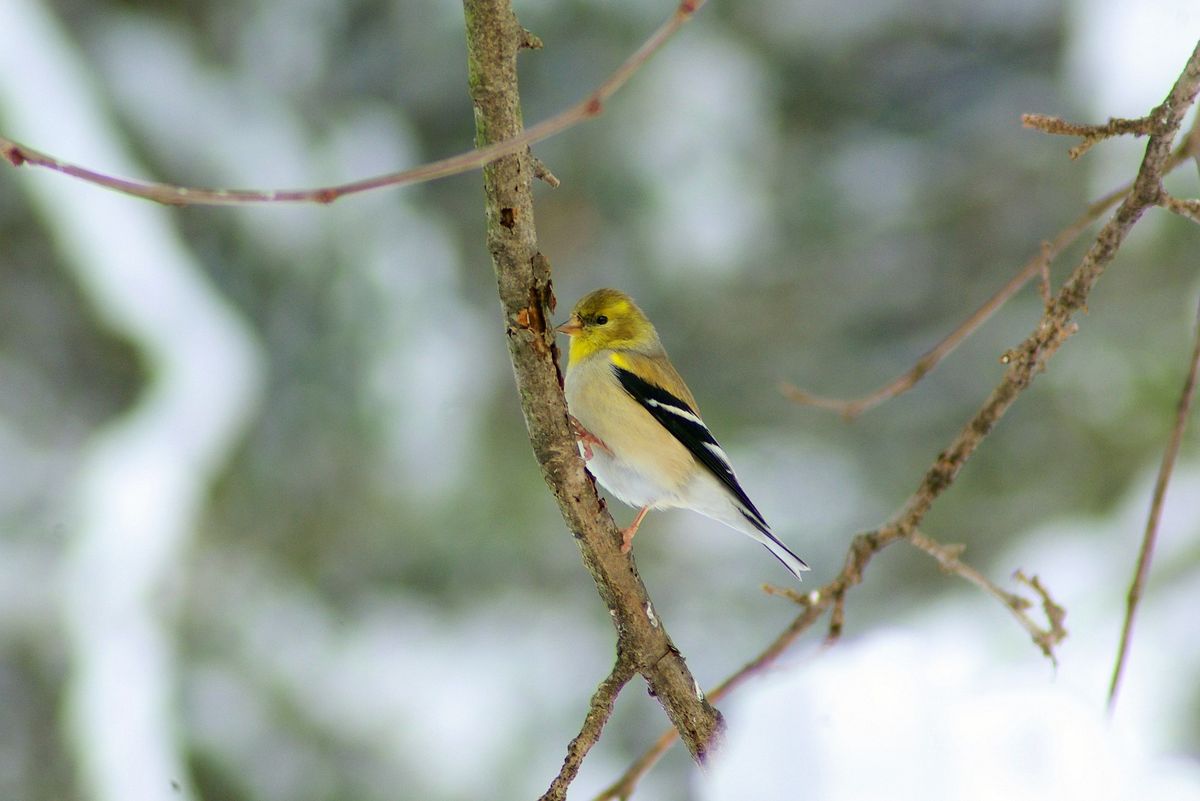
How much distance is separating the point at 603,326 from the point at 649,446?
48 cm

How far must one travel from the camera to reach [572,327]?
112 inches

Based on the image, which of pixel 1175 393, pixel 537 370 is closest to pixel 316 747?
pixel 537 370

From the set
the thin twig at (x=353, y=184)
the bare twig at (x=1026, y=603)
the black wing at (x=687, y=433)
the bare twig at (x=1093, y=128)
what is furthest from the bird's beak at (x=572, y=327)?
the thin twig at (x=353, y=184)

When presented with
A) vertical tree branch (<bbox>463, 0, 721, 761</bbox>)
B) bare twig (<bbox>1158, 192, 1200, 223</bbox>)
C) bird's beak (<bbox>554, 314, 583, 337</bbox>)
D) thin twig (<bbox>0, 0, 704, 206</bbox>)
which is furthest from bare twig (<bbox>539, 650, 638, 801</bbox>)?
bird's beak (<bbox>554, 314, 583, 337</bbox>)

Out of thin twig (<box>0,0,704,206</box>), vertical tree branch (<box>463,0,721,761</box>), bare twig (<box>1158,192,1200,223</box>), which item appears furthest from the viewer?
bare twig (<box>1158,192,1200,223</box>)

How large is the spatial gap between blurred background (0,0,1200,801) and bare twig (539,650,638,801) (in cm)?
287

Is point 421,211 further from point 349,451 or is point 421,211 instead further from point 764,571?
point 764,571

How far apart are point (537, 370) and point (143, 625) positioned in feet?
11.6

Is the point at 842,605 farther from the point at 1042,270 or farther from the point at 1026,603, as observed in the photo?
the point at 1042,270

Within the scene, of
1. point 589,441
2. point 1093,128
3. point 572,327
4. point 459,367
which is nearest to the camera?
point 1093,128

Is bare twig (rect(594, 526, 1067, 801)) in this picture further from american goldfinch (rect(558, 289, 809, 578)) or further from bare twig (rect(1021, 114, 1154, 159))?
bare twig (rect(1021, 114, 1154, 159))

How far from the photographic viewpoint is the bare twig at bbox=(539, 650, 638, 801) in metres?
1.34

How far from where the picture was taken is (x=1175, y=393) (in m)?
4.48

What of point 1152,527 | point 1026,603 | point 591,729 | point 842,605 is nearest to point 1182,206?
point 1152,527
